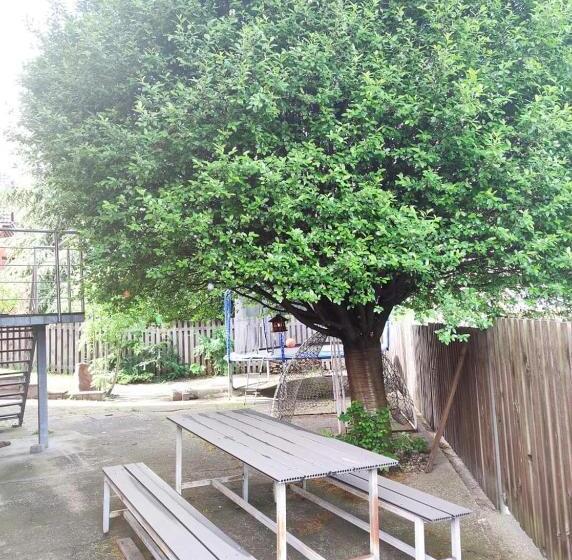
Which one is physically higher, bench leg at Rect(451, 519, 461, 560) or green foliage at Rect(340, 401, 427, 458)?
green foliage at Rect(340, 401, 427, 458)

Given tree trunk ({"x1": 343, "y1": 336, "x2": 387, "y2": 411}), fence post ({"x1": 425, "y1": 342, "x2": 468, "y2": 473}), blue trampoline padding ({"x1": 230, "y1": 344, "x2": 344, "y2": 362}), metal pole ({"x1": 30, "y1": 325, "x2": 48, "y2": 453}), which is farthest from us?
blue trampoline padding ({"x1": 230, "y1": 344, "x2": 344, "y2": 362})

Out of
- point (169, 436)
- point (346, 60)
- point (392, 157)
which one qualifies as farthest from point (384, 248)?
point (169, 436)

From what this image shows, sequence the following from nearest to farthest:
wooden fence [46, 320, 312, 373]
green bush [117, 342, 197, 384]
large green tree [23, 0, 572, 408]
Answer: large green tree [23, 0, 572, 408] < green bush [117, 342, 197, 384] < wooden fence [46, 320, 312, 373]

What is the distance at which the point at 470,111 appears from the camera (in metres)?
3.78

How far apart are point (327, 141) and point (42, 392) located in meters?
5.25

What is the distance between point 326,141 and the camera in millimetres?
4402

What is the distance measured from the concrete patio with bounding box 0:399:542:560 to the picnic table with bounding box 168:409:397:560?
25 centimetres

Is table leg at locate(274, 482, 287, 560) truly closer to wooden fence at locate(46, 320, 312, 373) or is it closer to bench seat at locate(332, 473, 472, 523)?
bench seat at locate(332, 473, 472, 523)

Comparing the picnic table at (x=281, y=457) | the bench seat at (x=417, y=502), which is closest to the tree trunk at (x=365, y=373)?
the picnic table at (x=281, y=457)

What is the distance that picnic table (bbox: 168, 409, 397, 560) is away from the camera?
283 cm

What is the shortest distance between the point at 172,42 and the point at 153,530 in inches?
157

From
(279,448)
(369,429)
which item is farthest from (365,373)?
(279,448)

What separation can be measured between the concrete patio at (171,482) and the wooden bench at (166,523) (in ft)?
1.41

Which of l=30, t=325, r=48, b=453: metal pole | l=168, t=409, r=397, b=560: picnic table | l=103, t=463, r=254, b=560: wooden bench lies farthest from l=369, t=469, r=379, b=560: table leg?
A: l=30, t=325, r=48, b=453: metal pole
